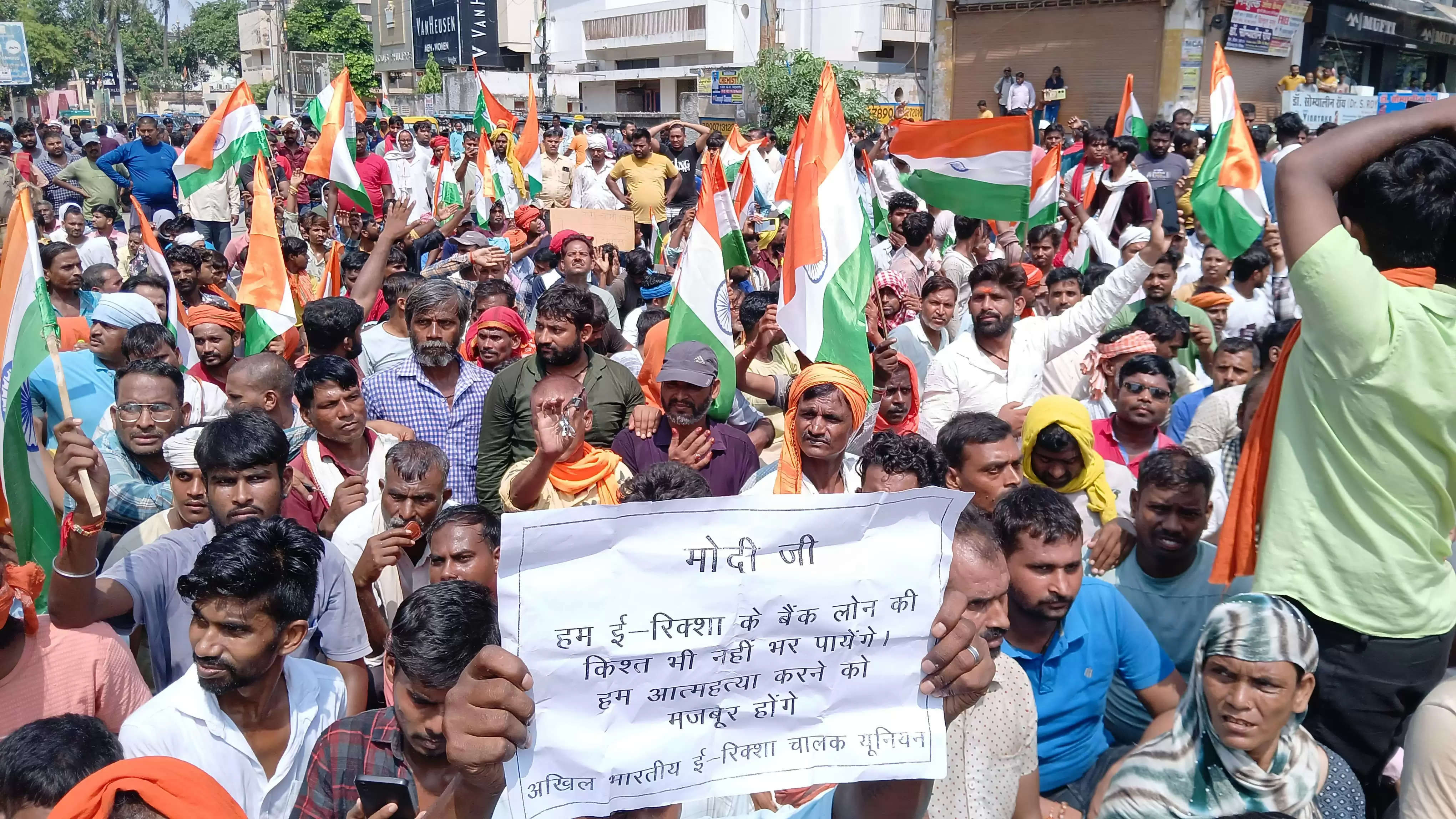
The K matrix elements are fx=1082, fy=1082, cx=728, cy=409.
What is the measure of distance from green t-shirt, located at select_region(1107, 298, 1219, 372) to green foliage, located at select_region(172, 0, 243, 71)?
9750 centimetres

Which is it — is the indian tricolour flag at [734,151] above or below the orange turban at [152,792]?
above

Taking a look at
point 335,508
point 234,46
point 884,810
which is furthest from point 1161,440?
point 234,46

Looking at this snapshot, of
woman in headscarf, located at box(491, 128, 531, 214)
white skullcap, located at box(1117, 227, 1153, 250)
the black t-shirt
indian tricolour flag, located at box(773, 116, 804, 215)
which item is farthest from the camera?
the black t-shirt

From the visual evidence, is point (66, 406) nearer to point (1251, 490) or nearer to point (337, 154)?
point (1251, 490)

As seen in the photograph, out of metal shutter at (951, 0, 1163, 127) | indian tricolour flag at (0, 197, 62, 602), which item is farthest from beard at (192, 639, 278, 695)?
metal shutter at (951, 0, 1163, 127)

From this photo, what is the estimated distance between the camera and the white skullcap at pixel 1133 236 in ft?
25.6

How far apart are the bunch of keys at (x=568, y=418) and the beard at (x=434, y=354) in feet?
4.85

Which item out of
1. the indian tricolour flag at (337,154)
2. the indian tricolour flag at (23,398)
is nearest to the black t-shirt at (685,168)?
the indian tricolour flag at (337,154)

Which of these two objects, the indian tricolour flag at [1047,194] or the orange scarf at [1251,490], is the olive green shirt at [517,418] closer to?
the orange scarf at [1251,490]

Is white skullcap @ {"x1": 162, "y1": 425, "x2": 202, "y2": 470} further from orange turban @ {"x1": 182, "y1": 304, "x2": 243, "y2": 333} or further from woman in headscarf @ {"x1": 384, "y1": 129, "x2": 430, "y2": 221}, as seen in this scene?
woman in headscarf @ {"x1": 384, "y1": 129, "x2": 430, "y2": 221}

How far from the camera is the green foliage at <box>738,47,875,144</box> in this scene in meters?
21.7

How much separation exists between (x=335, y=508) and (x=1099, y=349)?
11.2ft

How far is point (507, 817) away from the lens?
179 cm

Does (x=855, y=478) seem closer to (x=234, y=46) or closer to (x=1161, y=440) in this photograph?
(x=1161, y=440)
